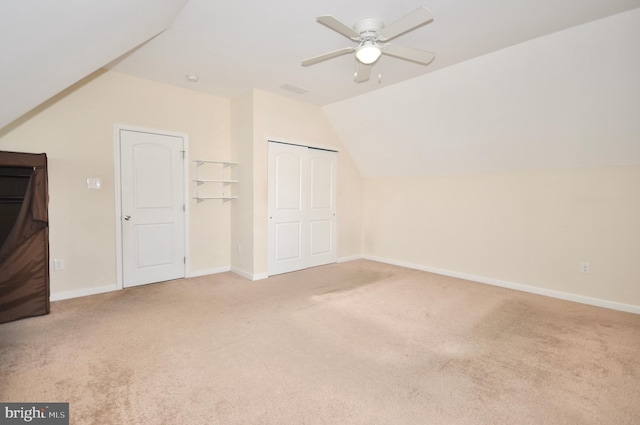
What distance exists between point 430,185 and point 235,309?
11.8ft

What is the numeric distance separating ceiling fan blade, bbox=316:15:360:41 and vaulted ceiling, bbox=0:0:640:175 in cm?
25

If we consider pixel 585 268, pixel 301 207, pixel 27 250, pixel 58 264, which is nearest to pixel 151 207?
pixel 58 264

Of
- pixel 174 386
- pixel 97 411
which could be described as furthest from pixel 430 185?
pixel 97 411

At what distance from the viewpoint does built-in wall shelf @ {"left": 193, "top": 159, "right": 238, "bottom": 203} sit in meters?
4.61

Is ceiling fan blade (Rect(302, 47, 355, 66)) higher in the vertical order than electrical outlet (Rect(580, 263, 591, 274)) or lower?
higher

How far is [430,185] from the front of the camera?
17.2 feet

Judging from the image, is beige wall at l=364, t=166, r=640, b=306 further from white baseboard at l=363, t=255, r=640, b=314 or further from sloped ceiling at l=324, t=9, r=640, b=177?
sloped ceiling at l=324, t=9, r=640, b=177

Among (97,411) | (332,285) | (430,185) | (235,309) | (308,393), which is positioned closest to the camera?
(97,411)

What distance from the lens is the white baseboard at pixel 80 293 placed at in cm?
359

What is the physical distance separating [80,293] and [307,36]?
384 cm

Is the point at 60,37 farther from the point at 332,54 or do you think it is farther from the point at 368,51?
the point at 368,51

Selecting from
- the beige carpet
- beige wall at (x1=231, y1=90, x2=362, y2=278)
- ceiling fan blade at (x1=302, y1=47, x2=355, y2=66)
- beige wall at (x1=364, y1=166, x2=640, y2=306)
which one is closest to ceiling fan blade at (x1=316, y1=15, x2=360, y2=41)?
ceiling fan blade at (x1=302, y1=47, x2=355, y2=66)

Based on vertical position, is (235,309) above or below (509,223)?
below

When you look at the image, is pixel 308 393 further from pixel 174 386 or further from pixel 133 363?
pixel 133 363
